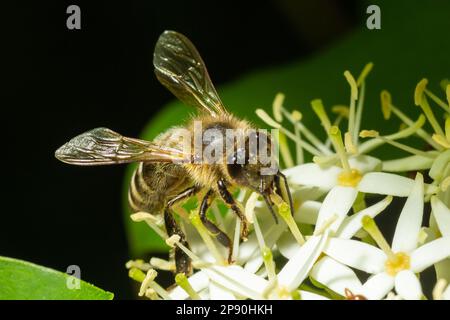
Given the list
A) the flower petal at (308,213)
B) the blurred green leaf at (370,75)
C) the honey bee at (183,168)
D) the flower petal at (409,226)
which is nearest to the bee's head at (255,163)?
the honey bee at (183,168)

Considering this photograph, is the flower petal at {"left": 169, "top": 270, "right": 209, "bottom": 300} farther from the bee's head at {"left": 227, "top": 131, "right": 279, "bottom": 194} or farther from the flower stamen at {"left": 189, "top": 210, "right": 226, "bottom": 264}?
the bee's head at {"left": 227, "top": 131, "right": 279, "bottom": 194}

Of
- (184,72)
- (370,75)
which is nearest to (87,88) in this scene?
(184,72)

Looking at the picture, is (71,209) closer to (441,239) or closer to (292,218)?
(292,218)

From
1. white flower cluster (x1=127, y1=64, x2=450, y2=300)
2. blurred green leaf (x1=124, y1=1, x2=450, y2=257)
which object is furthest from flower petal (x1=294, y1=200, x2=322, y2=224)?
blurred green leaf (x1=124, y1=1, x2=450, y2=257)

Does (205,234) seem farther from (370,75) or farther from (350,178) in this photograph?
(370,75)
